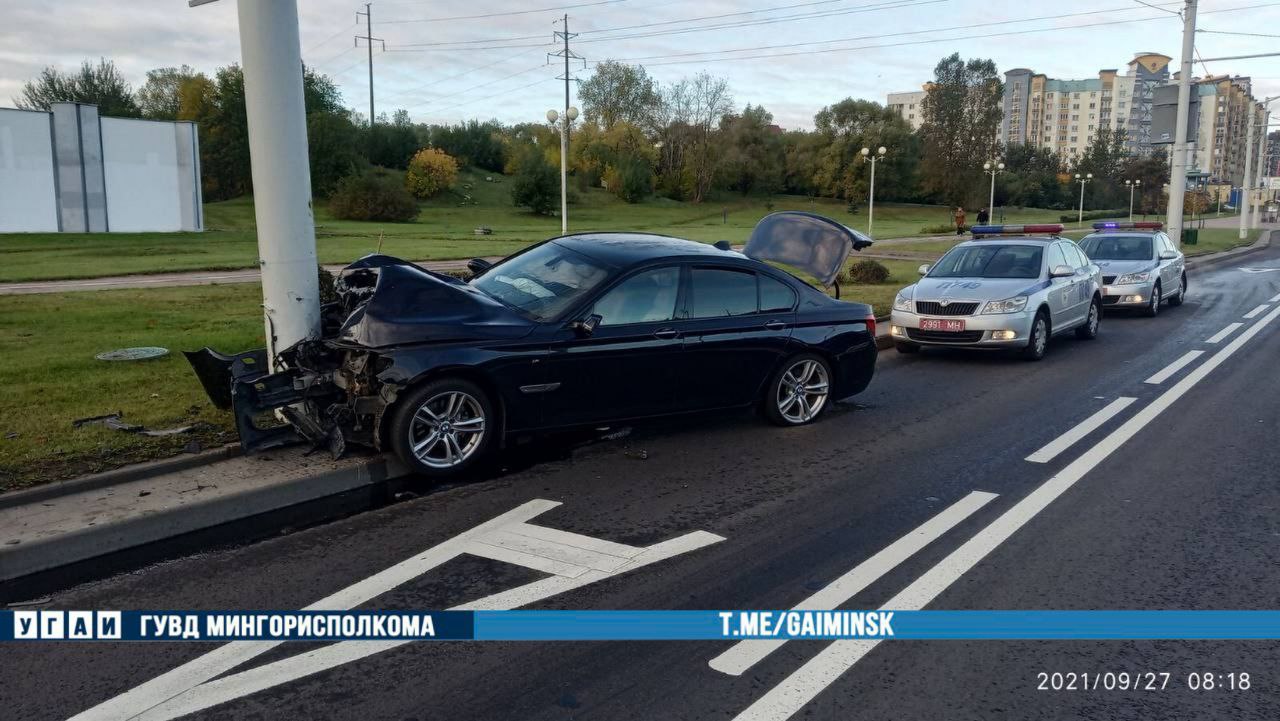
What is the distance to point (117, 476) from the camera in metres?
5.88

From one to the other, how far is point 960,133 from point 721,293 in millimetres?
100360

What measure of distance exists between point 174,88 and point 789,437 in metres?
109

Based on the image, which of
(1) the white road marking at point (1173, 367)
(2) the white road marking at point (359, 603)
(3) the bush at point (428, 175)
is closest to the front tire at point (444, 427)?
(2) the white road marking at point (359, 603)

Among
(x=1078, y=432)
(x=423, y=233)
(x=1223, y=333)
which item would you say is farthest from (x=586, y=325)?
(x=423, y=233)

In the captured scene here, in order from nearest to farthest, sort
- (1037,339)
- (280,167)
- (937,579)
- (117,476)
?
(937,579) < (117,476) < (280,167) < (1037,339)

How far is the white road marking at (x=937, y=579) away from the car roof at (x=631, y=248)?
10.2ft

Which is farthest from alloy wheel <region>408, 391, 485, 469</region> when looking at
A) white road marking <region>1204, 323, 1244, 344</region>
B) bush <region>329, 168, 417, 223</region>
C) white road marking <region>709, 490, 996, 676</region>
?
bush <region>329, 168, 417, 223</region>

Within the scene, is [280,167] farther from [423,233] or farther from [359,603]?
[423,233]

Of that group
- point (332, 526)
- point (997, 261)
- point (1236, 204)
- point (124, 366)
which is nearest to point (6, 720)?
point (332, 526)

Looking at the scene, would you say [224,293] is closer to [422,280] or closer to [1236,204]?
[422,280]

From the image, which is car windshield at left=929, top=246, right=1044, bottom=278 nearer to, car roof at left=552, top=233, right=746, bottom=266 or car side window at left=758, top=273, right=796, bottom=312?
car side window at left=758, top=273, right=796, bottom=312

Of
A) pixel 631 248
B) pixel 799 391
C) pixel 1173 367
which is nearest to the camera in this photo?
pixel 631 248

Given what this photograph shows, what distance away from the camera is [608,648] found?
393cm
